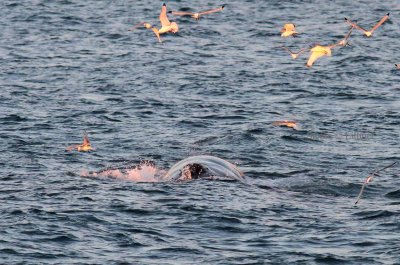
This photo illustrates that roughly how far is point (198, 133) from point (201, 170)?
7.76m

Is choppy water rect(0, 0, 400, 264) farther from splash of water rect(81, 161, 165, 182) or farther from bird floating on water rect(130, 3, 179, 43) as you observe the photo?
bird floating on water rect(130, 3, 179, 43)

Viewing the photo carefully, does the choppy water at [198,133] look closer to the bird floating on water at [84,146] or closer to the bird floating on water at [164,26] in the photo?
the bird floating on water at [84,146]

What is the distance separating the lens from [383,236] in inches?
1020

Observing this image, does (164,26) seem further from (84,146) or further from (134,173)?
(134,173)

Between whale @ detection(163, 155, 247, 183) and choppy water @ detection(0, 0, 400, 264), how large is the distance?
2.03ft

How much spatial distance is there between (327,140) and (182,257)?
15.9m

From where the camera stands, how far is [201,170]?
32.3m

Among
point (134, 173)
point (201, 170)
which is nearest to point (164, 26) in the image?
point (201, 170)

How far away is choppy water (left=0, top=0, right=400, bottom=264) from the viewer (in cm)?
2552

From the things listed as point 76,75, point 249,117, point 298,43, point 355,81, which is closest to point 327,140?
point 249,117

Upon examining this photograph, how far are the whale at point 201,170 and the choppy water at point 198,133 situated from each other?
24.4 inches

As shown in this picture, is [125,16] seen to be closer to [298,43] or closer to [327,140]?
[298,43]

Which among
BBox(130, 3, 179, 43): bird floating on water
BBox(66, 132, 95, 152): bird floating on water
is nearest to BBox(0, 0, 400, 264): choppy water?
BBox(66, 132, 95, 152): bird floating on water

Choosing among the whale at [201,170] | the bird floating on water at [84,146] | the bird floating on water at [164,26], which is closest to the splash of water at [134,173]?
the whale at [201,170]
